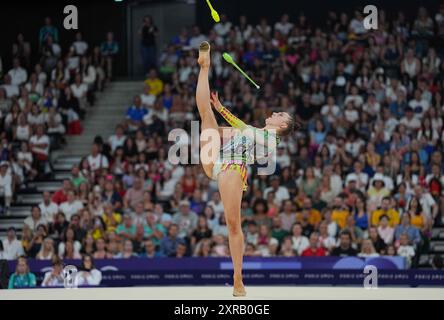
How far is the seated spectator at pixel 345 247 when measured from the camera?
1462 cm

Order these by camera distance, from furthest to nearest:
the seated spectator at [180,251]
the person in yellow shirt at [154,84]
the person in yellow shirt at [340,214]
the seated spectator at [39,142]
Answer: the person in yellow shirt at [154,84]
the seated spectator at [39,142]
the person in yellow shirt at [340,214]
the seated spectator at [180,251]

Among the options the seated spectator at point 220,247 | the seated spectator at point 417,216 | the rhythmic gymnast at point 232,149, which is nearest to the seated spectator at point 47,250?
the seated spectator at point 220,247

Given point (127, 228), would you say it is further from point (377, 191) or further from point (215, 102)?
point (215, 102)

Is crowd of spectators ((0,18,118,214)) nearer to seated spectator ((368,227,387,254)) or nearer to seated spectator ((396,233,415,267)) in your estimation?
seated spectator ((368,227,387,254))

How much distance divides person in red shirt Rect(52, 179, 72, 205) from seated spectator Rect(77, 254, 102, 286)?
2.52 metres

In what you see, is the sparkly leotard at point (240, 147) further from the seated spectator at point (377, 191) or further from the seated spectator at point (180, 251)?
the seated spectator at point (377, 191)

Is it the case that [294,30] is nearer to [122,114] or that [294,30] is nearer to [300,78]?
[300,78]

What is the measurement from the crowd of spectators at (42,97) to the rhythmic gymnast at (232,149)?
8348 millimetres

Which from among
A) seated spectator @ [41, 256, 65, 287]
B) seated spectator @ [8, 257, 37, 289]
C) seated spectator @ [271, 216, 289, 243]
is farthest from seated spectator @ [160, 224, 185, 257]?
seated spectator @ [8, 257, 37, 289]

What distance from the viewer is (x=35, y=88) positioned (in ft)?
62.6

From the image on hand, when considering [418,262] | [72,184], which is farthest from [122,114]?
[418,262]

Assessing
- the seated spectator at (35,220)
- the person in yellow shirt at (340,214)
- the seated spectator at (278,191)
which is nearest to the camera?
the person in yellow shirt at (340,214)

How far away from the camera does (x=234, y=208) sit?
9609mm
